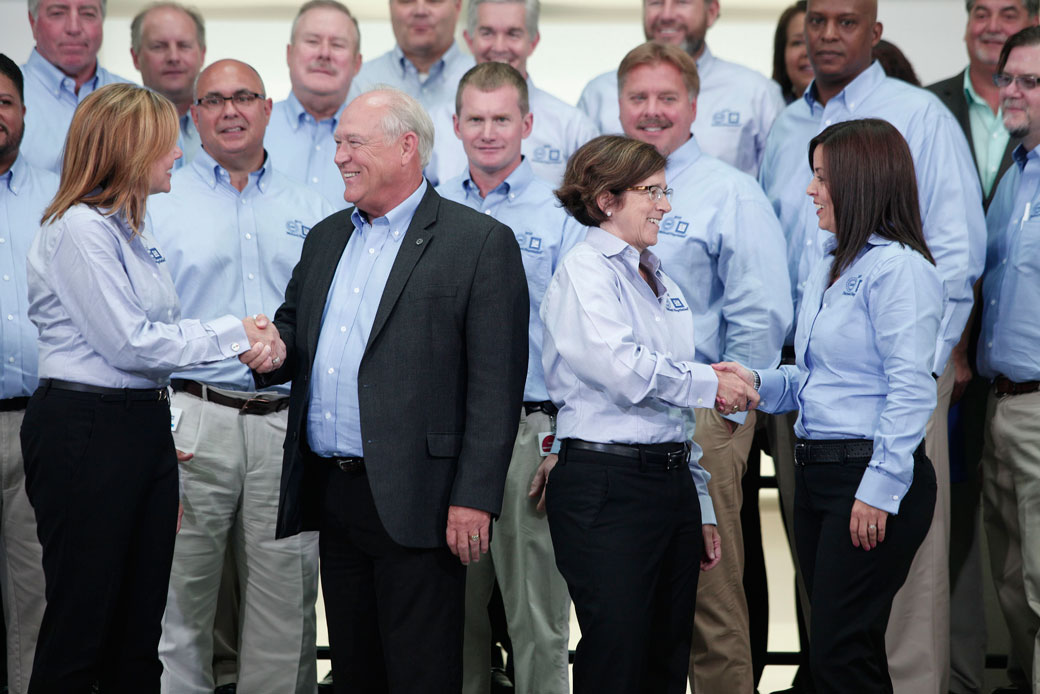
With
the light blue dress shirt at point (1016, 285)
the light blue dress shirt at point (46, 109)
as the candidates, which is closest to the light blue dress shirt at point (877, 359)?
the light blue dress shirt at point (1016, 285)

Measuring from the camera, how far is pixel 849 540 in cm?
284

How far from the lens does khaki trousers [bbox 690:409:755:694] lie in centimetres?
367

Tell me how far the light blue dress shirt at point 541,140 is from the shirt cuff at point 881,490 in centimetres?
195

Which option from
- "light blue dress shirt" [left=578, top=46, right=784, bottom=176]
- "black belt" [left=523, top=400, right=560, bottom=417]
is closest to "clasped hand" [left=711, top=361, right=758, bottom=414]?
"black belt" [left=523, top=400, right=560, bottom=417]

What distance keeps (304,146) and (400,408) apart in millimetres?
2054

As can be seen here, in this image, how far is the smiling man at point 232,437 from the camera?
12.2ft

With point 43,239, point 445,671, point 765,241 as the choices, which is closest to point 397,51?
point 765,241

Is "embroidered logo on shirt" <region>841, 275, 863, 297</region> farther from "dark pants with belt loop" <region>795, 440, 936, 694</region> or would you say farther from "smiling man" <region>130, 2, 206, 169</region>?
"smiling man" <region>130, 2, 206, 169</region>

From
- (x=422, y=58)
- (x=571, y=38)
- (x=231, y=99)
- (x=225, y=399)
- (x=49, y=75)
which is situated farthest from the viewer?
(x=571, y=38)

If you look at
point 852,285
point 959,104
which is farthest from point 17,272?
point 959,104

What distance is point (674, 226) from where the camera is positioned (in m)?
3.77

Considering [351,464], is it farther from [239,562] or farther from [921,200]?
[921,200]

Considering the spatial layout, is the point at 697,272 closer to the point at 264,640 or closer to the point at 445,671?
the point at 445,671

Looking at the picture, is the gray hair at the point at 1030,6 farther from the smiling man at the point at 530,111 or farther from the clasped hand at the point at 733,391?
the clasped hand at the point at 733,391
